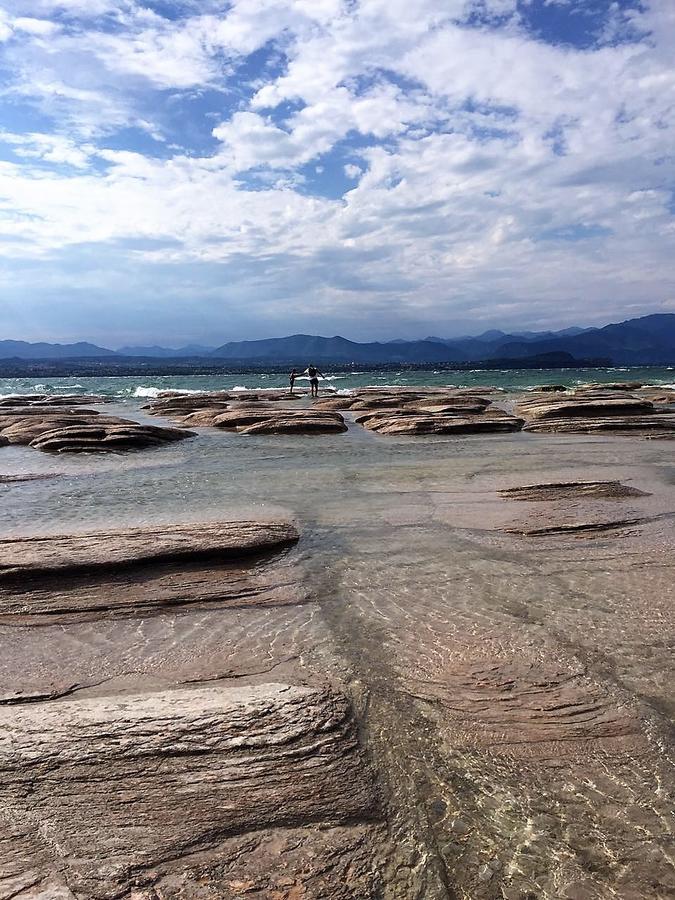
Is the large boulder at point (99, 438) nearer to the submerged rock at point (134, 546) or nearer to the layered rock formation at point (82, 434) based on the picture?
the layered rock formation at point (82, 434)

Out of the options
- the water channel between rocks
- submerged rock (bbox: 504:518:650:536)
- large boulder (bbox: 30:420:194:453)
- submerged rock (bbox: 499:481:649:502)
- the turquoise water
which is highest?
the turquoise water

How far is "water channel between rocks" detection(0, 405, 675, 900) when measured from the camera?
3.27m

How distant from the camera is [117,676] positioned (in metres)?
5.12

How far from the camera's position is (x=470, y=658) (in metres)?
5.34

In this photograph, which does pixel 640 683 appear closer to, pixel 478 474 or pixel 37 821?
pixel 37 821

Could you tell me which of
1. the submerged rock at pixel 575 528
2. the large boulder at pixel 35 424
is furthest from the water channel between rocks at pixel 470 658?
the large boulder at pixel 35 424

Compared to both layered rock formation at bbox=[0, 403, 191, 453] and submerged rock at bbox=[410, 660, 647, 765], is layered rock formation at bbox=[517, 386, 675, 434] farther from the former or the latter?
submerged rock at bbox=[410, 660, 647, 765]

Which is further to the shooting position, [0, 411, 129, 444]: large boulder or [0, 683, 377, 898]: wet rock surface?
[0, 411, 129, 444]: large boulder

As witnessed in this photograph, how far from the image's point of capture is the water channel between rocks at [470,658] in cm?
327

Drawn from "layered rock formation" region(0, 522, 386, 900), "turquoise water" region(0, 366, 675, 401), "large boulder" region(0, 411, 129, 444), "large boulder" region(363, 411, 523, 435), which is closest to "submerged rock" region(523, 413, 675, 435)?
"large boulder" region(363, 411, 523, 435)

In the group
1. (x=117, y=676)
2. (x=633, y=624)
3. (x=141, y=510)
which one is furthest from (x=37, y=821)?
(x=141, y=510)

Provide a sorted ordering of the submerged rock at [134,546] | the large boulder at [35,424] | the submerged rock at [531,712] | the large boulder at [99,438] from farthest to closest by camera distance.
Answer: the large boulder at [35,424] < the large boulder at [99,438] < the submerged rock at [134,546] < the submerged rock at [531,712]

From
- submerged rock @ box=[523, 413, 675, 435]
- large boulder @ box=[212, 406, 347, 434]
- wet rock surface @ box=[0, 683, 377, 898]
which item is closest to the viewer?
wet rock surface @ box=[0, 683, 377, 898]

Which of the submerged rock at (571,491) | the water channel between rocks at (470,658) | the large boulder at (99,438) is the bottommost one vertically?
the water channel between rocks at (470,658)
